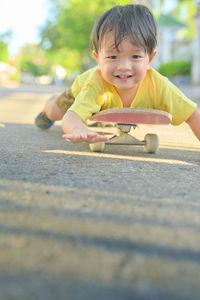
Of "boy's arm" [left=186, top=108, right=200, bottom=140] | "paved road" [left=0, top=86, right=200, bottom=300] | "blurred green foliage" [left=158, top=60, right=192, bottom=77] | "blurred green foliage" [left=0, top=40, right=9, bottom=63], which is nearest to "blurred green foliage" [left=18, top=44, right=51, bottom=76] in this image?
"blurred green foliage" [left=0, top=40, right=9, bottom=63]

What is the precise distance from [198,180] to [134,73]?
79 centimetres

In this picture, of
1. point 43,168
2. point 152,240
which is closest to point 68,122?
point 43,168

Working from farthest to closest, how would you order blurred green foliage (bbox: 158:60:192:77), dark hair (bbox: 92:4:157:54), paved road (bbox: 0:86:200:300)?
1. blurred green foliage (bbox: 158:60:192:77)
2. dark hair (bbox: 92:4:157:54)
3. paved road (bbox: 0:86:200:300)

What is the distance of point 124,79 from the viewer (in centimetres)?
199

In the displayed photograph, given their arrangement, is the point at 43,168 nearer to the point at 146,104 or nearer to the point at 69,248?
the point at 69,248

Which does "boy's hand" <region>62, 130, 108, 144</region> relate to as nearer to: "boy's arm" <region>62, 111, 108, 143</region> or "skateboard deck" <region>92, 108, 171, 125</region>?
"boy's arm" <region>62, 111, 108, 143</region>

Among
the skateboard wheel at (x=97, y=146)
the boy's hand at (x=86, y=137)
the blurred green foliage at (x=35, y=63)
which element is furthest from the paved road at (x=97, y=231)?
the blurred green foliage at (x=35, y=63)

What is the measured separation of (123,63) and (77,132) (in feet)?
1.65

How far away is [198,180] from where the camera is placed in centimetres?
150

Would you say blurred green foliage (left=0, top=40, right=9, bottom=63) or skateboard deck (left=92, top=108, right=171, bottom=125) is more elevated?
blurred green foliage (left=0, top=40, right=9, bottom=63)

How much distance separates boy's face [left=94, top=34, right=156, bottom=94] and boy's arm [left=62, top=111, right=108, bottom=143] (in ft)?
1.06

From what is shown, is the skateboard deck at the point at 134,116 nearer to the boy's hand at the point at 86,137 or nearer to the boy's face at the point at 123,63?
the boy's face at the point at 123,63

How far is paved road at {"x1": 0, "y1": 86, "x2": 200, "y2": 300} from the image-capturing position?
2.20 feet

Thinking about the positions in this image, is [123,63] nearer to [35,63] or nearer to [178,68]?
[178,68]
